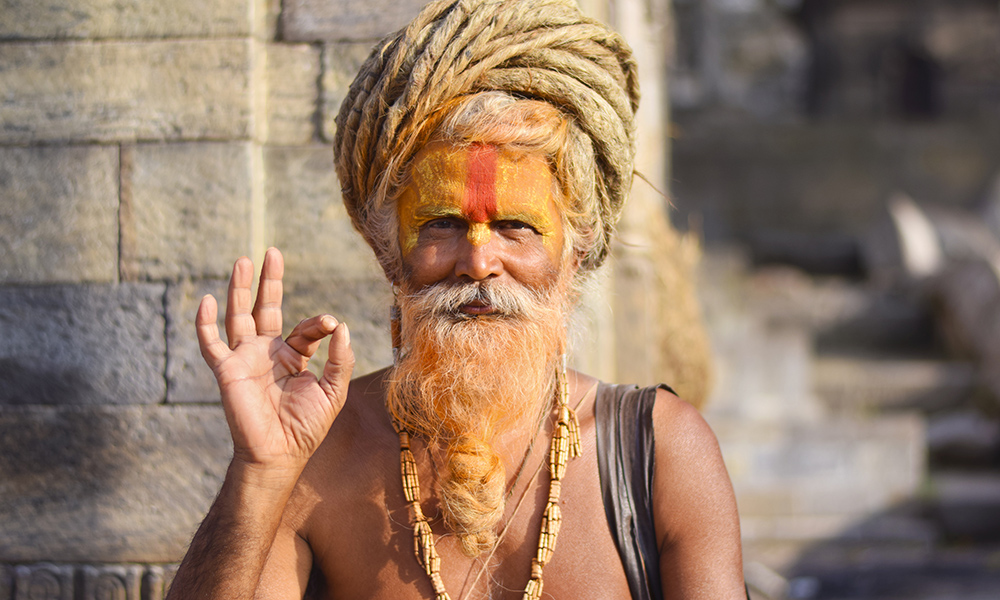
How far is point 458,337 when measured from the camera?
79.3 inches

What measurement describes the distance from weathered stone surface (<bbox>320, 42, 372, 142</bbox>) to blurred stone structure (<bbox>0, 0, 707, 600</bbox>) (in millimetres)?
38

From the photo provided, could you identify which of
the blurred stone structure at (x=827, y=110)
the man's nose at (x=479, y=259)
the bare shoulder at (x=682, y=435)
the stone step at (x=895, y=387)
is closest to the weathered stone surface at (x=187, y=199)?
the man's nose at (x=479, y=259)

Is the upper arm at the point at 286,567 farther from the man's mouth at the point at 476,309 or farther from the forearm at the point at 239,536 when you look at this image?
the man's mouth at the point at 476,309

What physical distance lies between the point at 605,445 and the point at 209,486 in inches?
52.1

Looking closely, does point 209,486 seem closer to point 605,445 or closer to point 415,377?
point 415,377

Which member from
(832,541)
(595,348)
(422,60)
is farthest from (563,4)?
(832,541)

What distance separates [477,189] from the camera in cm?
202

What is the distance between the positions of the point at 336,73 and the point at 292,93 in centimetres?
16

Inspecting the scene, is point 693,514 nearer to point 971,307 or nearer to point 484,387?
point 484,387

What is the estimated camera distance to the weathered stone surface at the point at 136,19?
2.72 meters

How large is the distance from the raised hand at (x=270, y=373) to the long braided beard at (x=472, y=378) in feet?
0.73

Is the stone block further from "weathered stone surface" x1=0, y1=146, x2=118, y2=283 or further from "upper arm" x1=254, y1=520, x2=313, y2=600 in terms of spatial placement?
"upper arm" x1=254, y1=520, x2=313, y2=600

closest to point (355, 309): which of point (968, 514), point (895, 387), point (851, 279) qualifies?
point (968, 514)

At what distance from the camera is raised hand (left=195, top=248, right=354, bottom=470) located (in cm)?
183
